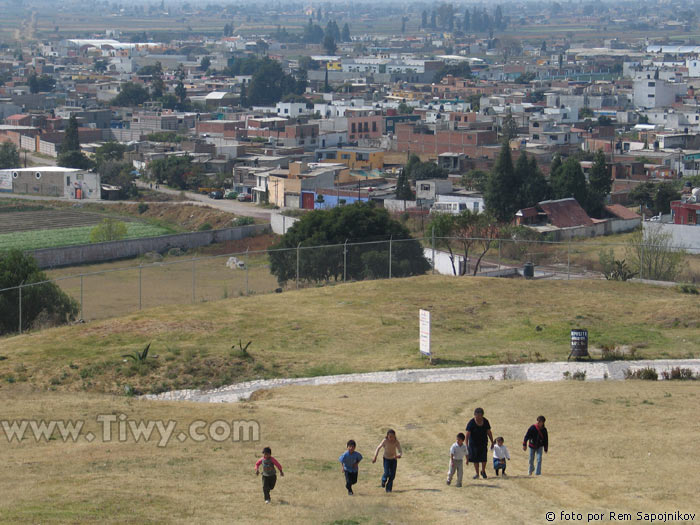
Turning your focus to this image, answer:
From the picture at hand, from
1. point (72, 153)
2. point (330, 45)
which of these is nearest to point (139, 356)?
point (72, 153)

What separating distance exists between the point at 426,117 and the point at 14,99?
145 feet

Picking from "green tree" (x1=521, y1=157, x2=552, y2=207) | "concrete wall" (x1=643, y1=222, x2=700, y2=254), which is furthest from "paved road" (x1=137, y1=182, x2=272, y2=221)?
"concrete wall" (x1=643, y1=222, x2=700, y2=254)

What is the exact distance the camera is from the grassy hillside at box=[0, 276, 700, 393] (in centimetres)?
2019

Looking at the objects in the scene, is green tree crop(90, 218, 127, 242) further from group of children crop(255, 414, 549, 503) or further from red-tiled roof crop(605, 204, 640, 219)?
group of children crop(255, 414, 549, 503)

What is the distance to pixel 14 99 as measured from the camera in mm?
112938

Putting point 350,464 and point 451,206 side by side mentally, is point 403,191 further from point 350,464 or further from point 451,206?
point 350,464

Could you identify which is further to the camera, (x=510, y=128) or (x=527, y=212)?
(x=510, y=128)

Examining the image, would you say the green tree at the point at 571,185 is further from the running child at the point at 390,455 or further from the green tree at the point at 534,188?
the running child at the point at 390,455

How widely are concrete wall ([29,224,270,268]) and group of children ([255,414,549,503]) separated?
1177 inches

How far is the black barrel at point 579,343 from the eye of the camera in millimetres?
20969

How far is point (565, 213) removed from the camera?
161 ft

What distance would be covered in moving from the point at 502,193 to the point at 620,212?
240 inches

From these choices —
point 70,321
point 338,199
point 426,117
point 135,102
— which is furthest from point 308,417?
point 135,102

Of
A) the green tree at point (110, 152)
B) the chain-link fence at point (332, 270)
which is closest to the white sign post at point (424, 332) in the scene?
the chain-link fence at point (332, 270)
